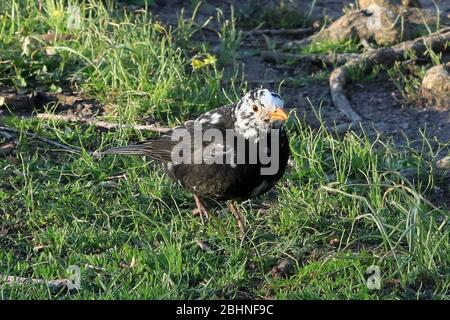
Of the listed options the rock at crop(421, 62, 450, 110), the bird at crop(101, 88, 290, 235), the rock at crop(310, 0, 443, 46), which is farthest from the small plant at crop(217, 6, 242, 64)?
the bird at crop(101, 88, 290, 235)

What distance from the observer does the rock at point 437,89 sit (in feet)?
24.6

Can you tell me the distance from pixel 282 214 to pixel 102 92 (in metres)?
2.03

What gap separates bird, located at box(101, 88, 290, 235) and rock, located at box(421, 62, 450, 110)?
7.11 feet

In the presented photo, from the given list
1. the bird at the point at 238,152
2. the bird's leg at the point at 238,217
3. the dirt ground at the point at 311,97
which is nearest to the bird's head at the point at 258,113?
the bird at the point at 238,152

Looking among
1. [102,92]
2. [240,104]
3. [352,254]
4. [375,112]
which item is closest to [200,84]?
[102,92]

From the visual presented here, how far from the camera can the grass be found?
17.3ft

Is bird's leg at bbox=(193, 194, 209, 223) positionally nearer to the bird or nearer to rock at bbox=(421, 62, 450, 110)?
the bird

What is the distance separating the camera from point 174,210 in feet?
20.1

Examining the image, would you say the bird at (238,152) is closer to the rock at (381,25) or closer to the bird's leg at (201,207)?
the bird's leg at (201,207)

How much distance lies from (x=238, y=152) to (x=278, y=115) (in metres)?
0.29

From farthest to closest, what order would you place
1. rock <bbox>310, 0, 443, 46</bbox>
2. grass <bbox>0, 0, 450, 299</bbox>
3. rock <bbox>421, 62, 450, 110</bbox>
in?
rock <bbox>310, 0, 443, 46</bbox>
rock <bbox>421, 62, 450, 110</bbox>
grass <bbox>0, 0, 450, 299</bbox>

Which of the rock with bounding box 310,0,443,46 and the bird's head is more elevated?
the bird's head

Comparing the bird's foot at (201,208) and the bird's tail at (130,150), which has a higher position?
the bird's tail at (130,150)

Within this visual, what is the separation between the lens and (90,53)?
7.64 meters
